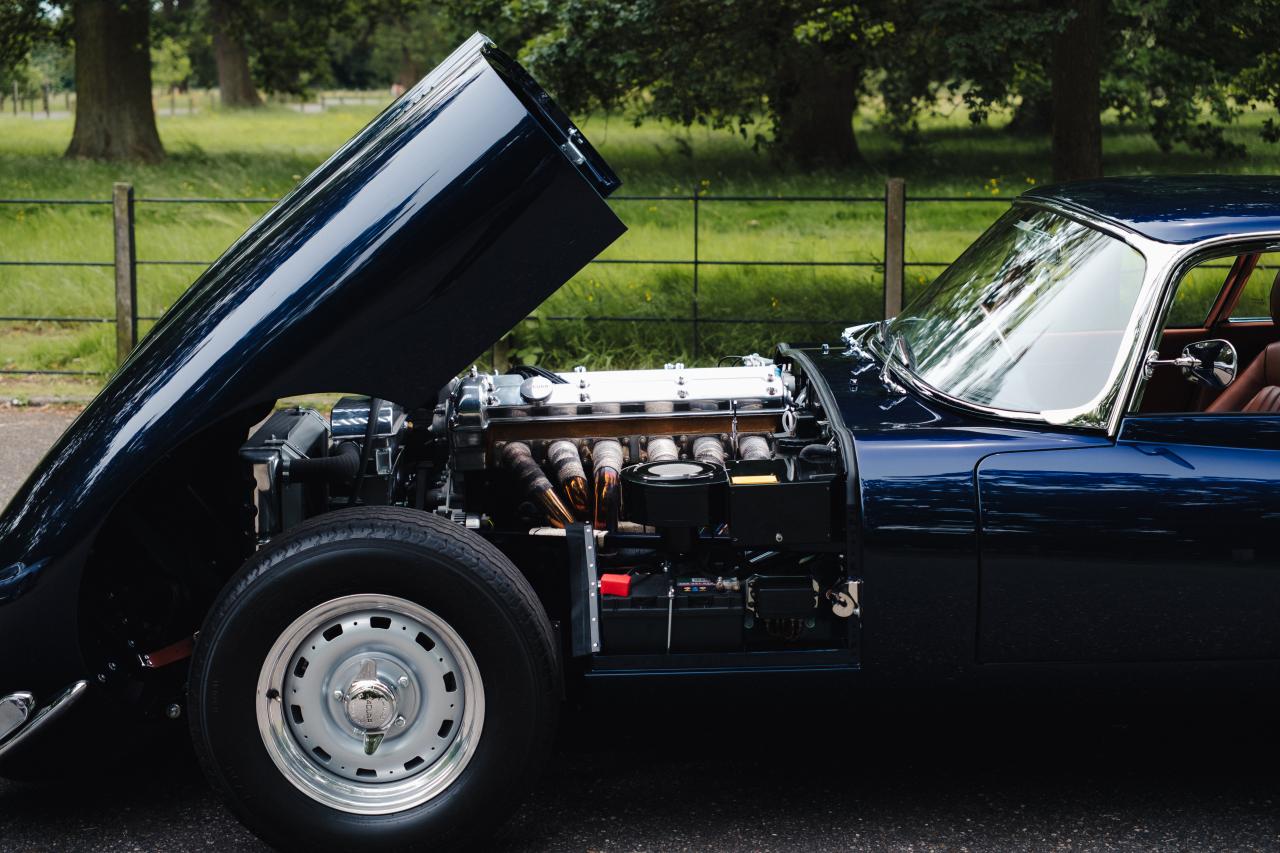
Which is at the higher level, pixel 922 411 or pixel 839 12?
pixel 839 12

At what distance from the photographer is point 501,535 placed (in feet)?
12.9

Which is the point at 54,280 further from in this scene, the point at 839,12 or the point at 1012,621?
the point at 1012,621

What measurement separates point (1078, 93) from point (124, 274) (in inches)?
268

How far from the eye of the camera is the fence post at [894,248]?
9.80 metres

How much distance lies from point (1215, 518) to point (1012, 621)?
1.89ft

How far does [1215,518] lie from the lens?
3635 mm

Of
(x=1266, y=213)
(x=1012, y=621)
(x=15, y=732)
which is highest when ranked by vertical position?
(x=1266, y=213)

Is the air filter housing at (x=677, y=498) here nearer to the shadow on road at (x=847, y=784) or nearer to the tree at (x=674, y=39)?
the shadow on road at (x=847, y=784)

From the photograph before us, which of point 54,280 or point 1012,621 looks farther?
point 54,280

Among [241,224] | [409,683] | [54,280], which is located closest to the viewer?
[409,683]

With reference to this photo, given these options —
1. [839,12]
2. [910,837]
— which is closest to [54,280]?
[839,12]

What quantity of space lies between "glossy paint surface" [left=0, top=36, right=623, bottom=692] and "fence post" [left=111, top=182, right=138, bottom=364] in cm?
661

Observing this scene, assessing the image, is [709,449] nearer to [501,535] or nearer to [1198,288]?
[501,535]

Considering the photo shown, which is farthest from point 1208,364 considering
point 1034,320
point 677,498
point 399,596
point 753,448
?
point 399,596
